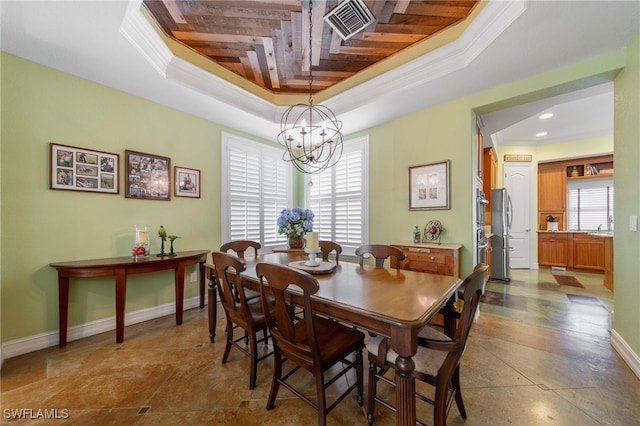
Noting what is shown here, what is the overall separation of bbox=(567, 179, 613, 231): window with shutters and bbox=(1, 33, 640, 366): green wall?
4.66 metres

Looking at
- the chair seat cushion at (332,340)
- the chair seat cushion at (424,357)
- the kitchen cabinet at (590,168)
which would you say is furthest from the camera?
the kitchen cabinet at (590,168)

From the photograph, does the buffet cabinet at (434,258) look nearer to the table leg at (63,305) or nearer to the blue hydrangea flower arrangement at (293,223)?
the blue hydrangea flower arrangement at (293,223)

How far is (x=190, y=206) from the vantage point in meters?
3.26

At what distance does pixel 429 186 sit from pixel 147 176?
3542mm

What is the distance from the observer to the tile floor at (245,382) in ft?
4.78

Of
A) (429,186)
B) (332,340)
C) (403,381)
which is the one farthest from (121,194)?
(429,186)

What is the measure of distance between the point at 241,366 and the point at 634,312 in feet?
10.6

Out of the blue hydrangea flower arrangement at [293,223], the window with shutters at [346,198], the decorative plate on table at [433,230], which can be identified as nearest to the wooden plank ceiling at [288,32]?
the window with shutters at [346,198]

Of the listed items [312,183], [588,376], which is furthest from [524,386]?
[312,183]

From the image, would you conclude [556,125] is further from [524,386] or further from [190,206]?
[190,206]

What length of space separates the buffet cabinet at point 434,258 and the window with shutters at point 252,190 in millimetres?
2336

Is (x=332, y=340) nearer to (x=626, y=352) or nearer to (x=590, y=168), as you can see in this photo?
(x=626, y=352)

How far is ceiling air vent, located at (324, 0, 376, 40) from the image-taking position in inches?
71.4

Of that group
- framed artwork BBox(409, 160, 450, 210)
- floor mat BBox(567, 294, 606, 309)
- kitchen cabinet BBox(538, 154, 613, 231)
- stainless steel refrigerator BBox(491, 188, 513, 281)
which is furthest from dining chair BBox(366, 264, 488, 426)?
kitchen cabinet BBox(538, 154, 613, 231)
